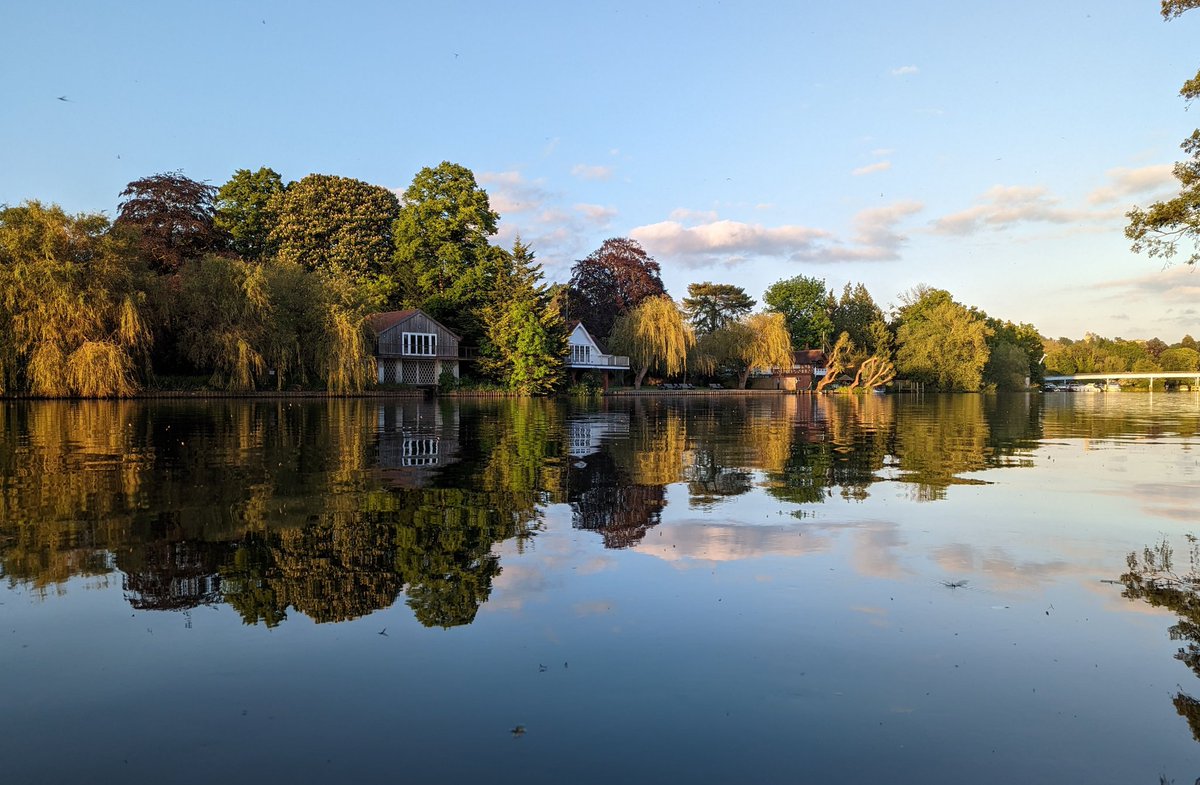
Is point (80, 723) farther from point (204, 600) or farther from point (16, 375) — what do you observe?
point (16, 375)

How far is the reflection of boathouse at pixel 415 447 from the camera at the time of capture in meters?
13.0

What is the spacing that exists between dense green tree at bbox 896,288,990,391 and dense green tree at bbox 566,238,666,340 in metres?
31.4

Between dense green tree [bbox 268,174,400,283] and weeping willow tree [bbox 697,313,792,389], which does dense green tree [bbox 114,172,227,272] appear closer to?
dense green tree [bbox 268,174,400,283]

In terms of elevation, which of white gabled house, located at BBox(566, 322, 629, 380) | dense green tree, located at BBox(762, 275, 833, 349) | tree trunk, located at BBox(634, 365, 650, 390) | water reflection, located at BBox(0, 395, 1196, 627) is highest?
dense green tree, located at BBox(762, 275, 833, 349)

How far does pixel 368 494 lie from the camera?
1058 cm

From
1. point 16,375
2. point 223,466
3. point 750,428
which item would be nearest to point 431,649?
point 223,466

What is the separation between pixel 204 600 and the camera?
581cm

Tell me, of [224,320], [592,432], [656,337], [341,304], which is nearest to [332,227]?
[341,304]

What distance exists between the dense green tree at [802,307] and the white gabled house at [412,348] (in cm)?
5646

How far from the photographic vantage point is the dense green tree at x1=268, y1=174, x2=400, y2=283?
64000 millimetres

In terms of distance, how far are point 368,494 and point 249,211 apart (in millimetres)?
66042

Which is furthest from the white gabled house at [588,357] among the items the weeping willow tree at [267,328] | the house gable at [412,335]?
the weeping willow tree at [267,328]

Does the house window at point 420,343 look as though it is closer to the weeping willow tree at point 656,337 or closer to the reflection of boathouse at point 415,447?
the weeping willow tree at point 656,337

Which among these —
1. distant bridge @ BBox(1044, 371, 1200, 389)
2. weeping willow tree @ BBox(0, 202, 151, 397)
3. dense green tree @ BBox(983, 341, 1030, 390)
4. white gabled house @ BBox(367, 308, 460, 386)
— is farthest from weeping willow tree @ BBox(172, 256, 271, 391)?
distant bridge @ BBox(1044, 371, 1200, 389)
